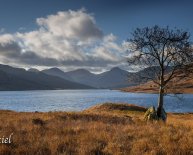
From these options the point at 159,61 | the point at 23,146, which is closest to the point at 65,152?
the point at 23,146

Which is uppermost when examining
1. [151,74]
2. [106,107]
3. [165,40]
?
[165,40]

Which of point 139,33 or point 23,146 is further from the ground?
point 139,33

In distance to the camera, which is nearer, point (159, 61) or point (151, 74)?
point (159, 61)

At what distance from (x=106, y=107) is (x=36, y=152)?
2354 inches

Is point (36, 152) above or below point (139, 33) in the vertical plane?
below

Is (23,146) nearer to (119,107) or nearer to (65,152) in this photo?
(65,152)

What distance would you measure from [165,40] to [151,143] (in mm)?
26480

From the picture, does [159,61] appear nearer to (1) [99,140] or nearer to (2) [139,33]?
(2) [139,33]

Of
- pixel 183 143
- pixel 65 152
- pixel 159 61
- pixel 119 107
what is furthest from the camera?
pixel 119 107

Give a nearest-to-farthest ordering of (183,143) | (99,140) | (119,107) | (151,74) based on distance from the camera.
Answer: (183,143), (99,140), (151,74), (119,107)

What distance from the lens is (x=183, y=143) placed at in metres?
14.5

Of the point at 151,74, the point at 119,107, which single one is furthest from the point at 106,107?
the point at 151,74

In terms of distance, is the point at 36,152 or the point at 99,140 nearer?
the point at 36,152

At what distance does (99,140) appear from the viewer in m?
15.5
